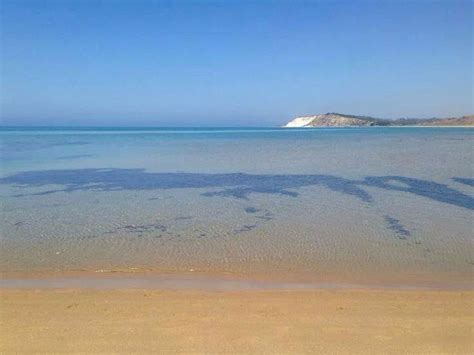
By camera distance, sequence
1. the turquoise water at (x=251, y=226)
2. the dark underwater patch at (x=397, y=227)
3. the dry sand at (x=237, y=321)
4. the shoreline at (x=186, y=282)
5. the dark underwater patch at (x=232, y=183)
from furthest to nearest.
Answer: the dark underwater patch at (x=232, y=183)
the dark underwater patch at (x=397, y=227)
the turquoise water at (x=251, y=226)
the shoreline at (x=186, y=282)
the dry sand at (x=237, y=321)

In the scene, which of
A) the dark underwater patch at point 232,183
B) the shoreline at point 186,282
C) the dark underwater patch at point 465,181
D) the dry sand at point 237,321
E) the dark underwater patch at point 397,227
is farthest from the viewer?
the dark underwater patch at point 465,181

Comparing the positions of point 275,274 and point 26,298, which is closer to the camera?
point 26,298

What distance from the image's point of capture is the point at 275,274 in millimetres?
6055

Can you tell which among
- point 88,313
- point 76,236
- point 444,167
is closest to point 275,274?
point 88,313

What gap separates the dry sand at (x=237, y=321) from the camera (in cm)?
375

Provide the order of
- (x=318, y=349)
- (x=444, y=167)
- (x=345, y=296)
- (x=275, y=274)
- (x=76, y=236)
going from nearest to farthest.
→ 1. (x=318, y=349)
2. (x=345, y=296)
3. (x=275, y=274)
4. (x=76, y=236)
5. (x=444, y=167)

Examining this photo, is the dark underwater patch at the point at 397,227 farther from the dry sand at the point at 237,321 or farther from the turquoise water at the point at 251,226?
the dry sand at the point at 237,321

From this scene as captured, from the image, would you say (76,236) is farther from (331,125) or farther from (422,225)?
(331,125)

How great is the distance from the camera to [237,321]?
14.0ft

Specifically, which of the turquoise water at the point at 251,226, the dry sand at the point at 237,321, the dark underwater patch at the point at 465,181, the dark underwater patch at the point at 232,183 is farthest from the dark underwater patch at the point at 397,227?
the dark underwater patch at the point at 465,181

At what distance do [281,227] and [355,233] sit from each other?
1.59 meters

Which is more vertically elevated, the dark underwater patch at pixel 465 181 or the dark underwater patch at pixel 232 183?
the dark underwater patch at pixel 465 181

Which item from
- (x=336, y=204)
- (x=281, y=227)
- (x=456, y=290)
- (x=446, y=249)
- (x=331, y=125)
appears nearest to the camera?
(x=456, y=290)

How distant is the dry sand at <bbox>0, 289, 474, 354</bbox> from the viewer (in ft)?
12.3
